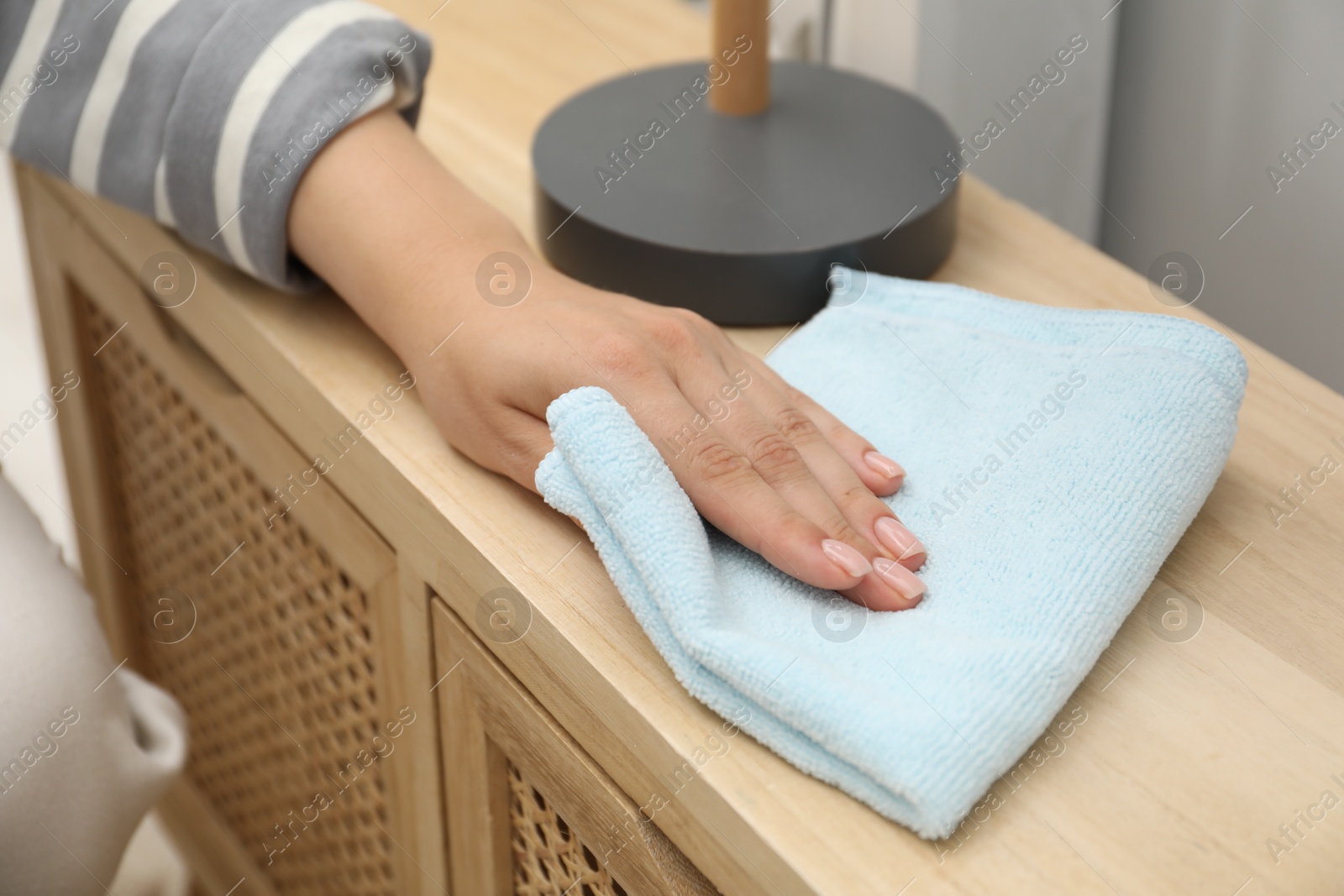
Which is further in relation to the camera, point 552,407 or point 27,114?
point 27,114

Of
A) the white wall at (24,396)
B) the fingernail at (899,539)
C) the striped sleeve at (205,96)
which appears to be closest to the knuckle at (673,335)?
the fingernail at (899,539)

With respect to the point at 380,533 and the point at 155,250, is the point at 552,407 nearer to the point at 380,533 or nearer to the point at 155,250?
the point at 380,533

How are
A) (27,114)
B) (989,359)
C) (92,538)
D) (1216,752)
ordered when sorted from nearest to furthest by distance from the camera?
(1216,752) → (989,359) → (27,114) → (92,538)

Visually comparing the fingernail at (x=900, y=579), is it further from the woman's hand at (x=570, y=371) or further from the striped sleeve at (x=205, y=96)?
the striped sleeve at (x=205, y=96)

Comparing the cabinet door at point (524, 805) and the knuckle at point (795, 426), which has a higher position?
the knuckle at point (795, 426)

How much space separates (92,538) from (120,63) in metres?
0.49

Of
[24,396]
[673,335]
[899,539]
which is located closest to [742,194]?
[673,335]

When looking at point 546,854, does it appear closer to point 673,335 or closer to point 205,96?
point 673,335

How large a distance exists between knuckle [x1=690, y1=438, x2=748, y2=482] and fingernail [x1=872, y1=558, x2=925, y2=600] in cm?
7

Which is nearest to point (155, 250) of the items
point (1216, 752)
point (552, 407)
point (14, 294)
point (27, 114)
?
point (27, 114)

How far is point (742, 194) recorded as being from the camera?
635 mm

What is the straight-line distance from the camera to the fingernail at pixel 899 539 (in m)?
0.46

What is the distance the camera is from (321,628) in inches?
27.5

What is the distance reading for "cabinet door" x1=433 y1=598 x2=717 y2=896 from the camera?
18.6 inches
